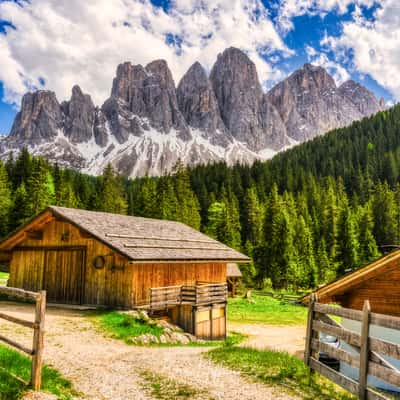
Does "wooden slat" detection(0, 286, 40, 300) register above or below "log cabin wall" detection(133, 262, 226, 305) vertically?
above

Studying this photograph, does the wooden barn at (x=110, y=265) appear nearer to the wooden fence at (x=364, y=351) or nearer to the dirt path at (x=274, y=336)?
the dirt path at (x=274, y=336)

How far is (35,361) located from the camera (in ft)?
23.9

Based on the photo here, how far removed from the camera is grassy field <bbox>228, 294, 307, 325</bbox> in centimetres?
3133

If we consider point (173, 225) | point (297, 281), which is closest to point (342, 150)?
point (297, 281)

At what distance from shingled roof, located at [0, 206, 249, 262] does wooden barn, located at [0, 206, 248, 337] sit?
0.20ft

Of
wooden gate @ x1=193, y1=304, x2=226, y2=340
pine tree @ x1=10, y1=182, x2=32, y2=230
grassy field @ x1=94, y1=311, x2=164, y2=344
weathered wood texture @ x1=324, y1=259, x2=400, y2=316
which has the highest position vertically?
pine tree @ x1=10, y1=182, x2=32, y2=230

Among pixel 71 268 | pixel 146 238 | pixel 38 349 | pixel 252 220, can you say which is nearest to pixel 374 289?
pixel 38 349

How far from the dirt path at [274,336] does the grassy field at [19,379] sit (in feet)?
41.3

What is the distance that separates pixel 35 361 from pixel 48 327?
31.3 ft

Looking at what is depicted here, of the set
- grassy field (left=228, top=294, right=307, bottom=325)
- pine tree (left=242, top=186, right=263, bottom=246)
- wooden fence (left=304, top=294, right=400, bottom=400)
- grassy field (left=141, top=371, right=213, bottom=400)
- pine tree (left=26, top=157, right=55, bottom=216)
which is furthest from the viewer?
pine tree (left=242, top=186, right=263, bottom=246)

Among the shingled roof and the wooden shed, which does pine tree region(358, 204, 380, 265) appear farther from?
the shingled roof

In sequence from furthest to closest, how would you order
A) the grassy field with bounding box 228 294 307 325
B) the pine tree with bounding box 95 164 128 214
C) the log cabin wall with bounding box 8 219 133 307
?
the pine tree with bounding box 95 164 128 214
the grassy field with bounding box 228 294 307 325
the log cabin wall with bounding box 8 219 133 307

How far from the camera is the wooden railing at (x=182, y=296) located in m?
22.0

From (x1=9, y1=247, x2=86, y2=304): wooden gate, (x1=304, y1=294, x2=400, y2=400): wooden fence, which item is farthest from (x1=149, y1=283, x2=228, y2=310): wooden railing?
(x1=304, y1=294, x2=400, y2=400): wooden fence
